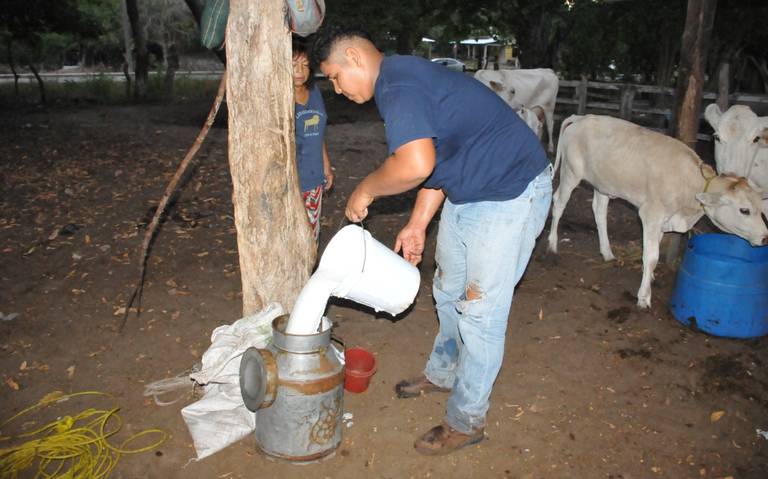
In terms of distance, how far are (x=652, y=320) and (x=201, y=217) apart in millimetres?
4330

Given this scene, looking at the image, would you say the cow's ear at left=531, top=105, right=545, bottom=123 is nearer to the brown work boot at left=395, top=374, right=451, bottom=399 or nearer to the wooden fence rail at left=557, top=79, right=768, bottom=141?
the wooden fence rail at left=557, top=79, right=768, bottom=141

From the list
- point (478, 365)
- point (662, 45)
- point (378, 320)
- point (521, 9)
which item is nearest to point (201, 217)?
point (378, 320)

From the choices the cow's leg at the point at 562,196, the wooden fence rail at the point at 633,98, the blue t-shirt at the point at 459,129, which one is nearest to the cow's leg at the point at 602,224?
the cow's leg at the point at 562,196

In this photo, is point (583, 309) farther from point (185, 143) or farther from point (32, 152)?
point (32, 152)

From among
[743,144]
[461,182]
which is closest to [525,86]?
[743,144]

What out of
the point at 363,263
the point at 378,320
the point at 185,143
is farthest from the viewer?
the point at 185,143

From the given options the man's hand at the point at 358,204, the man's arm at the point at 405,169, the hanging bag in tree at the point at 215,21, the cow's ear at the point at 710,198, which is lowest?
the cow's ear at the point at 710,198

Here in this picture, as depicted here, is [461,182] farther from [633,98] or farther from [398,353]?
[633,98]

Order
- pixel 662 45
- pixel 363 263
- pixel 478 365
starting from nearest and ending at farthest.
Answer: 1. pixel 363 263
2. pixel 478 365
3. pixel 662 45

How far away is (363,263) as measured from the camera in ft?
8.05

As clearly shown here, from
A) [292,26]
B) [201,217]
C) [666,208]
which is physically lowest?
[201,217]

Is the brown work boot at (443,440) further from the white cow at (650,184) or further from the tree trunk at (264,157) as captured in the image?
the white cow at (650,184)

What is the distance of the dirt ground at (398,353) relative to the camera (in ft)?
9.27

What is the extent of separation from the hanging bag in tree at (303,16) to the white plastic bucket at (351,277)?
1.03 m
